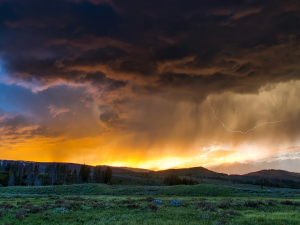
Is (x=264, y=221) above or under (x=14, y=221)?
above

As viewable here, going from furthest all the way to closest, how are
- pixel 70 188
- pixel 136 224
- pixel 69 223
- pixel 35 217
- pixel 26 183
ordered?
pixel 26 183, pixel 70 188, pixel 35 217, pixel 69 223, pixel 136 224

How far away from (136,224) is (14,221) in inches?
436

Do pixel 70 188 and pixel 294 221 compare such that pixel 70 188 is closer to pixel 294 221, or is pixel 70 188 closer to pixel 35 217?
pixel 35 217

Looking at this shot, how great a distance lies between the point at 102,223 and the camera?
52.9 feet

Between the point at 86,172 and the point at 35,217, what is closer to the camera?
the point at 35,217

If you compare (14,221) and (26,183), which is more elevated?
(14,221)

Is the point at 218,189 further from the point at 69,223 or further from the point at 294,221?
the point at 69,223

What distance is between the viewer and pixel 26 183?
446 feet

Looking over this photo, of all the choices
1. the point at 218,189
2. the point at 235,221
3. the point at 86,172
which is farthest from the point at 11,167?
the point at 235,221

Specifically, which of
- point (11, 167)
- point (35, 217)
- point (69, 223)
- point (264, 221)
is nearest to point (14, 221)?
point (35, 217)

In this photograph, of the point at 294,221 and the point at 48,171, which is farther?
the point at 48,171

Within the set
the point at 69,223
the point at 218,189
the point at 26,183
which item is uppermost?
the point at 69,223

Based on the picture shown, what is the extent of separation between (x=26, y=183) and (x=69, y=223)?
14700 cm

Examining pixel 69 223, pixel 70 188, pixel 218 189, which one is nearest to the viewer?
pixel 69 223
